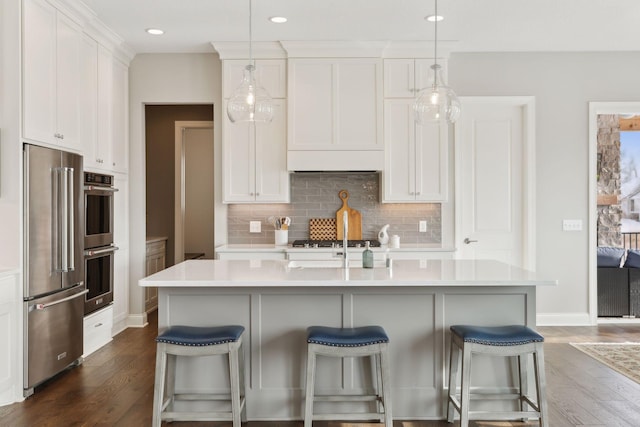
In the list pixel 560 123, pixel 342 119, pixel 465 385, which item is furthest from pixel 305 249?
pixel 560 123

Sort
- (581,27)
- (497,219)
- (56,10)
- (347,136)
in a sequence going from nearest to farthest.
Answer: (56,10)
(581,27)
(347,136)
(497,219)

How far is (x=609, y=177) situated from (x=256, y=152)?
6215 millimetres

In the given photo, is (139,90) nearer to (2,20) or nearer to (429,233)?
(2,20)

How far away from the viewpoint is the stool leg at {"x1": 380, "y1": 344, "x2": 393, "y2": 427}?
8.68 feet

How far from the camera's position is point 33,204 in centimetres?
345

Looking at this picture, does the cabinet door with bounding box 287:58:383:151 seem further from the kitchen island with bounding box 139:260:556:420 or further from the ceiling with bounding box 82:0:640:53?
the kitchen island with bounding box 139:260:556:420

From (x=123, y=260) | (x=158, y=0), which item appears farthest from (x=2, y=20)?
(x=123, y=260)

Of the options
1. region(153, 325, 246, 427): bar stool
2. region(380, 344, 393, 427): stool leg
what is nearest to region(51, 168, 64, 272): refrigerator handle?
region(153, 325, 246, 427): bar stool

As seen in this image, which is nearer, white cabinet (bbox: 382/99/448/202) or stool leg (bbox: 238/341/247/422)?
stool leg (bbox: 238/341/247/422)

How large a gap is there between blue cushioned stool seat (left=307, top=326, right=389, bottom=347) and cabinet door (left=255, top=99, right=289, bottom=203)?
250cm

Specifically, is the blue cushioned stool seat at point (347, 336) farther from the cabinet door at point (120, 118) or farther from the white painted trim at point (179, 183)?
the white painted trim at point (179, 183)

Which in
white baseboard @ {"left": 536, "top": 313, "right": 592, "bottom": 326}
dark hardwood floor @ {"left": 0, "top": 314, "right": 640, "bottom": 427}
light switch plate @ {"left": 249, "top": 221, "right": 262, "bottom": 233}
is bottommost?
dark hardwood floor @ {"left": 0, "top": 314, "right": 640, "bottom": 427}

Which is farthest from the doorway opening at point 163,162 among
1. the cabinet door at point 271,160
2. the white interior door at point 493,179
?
the white interior door at point 493,179

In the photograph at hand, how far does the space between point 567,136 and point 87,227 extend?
4754mm
